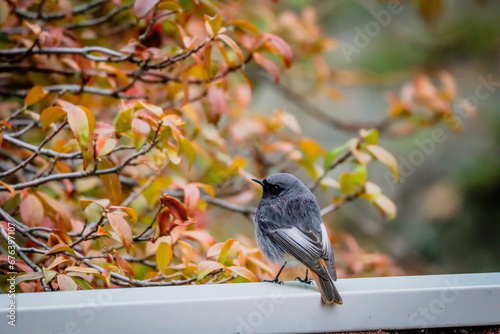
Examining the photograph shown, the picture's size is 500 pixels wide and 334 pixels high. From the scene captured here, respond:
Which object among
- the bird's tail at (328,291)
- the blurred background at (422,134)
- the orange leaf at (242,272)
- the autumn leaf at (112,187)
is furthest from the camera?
the blurred background at (422,134)

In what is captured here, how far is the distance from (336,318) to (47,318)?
0.76 meters

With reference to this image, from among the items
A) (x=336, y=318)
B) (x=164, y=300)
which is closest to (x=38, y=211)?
(x=164, y=300)

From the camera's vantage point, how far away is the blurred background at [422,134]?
4953 mm

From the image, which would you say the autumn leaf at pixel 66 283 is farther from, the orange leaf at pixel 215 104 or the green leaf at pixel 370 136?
the green leaf at pixel 370 136

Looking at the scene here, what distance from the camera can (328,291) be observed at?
1448 mm

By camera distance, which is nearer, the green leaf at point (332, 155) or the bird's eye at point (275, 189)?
the bird's eye at point (275, 189)

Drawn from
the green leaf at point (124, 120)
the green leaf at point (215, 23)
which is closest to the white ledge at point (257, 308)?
the green leaf at point (124, 120)

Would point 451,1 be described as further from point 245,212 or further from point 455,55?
point 245,212

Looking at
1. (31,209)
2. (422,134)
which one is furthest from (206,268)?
(422,134)

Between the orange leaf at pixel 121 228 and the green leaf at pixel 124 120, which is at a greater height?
the green leaf at pixel 124 120

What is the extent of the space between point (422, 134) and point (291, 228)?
3.59m

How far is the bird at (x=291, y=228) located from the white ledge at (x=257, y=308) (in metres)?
0.22

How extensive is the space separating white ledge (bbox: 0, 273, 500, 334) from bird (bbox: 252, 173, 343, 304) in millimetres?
222

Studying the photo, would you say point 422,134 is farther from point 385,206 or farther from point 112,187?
point 112,187
